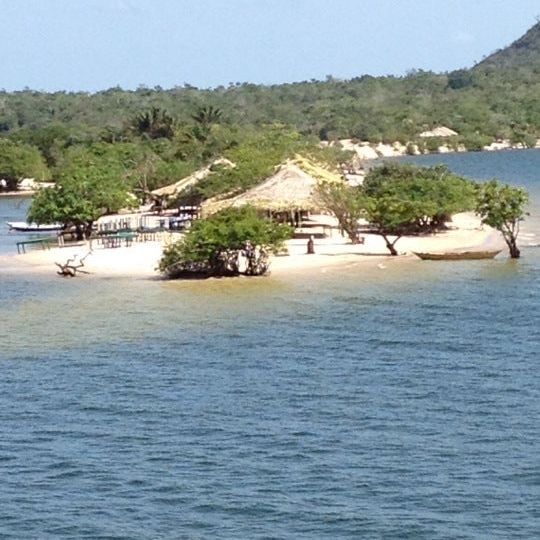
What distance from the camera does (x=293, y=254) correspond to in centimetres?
4800

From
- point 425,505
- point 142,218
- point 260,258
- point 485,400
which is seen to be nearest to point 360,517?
point 425,505

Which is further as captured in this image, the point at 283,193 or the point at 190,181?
the point at 190,181

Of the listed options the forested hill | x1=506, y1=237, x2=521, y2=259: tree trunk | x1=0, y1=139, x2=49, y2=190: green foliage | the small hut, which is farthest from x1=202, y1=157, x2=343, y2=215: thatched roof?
the forested hill

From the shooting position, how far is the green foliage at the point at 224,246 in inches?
1671

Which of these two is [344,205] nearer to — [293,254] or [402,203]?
[402,203]

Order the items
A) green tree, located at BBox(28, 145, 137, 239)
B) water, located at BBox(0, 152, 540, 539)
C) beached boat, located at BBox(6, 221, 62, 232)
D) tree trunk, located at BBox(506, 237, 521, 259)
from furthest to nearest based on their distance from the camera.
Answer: beached boat, located at BBox(6, 221, 62, 232) < green tree, located at BBox(28, 145, 137, 239) < tree trunk, located at BBox(506, 237, 521, 259) < water, located at BBox(0, 152, 540, 539)

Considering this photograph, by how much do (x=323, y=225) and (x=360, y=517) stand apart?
124 ft

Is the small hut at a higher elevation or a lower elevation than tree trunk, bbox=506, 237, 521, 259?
higher

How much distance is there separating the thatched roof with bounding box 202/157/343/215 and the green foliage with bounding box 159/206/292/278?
9.03 metres

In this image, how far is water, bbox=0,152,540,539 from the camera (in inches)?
769

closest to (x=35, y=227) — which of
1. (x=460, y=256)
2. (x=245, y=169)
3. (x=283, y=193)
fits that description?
(x=245, y=169)

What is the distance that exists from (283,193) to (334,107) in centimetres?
11105

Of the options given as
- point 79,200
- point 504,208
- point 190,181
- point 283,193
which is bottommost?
point 504,208

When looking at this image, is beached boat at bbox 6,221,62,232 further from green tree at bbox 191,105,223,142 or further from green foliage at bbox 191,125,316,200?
green tree at bbox 191,105,223,142
